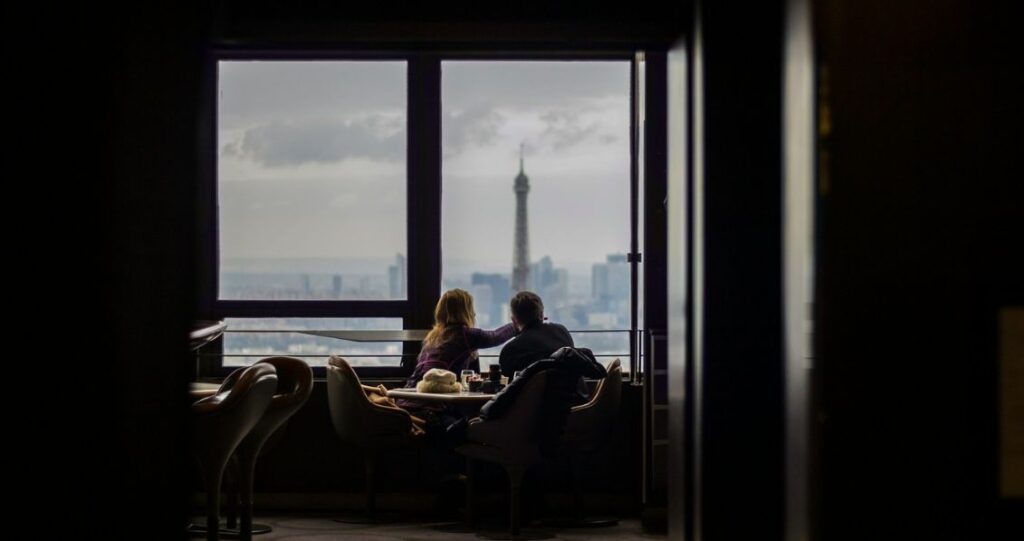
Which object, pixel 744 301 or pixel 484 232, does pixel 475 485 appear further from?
pixel 744 301

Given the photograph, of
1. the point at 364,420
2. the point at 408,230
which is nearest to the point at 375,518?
the point at 364,420

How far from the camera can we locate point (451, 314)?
6703 millimetres

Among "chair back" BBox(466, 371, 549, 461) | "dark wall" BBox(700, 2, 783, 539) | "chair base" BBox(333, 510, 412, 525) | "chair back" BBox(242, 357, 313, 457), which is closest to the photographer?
"dark wall" BBox(700, 2, 783, 539)

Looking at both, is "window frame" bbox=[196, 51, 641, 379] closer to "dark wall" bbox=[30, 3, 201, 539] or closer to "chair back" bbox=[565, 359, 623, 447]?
"chair back" bbox=[565, 359, 623, 447]

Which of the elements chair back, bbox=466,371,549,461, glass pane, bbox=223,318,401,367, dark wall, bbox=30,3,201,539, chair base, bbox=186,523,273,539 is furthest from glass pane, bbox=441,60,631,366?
dark wall, bbox=30,3,201,539

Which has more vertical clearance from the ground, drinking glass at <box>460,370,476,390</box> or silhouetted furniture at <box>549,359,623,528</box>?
drinking glass at <box>460,370,476,390</box>

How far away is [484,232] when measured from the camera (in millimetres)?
7480

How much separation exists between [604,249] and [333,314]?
6.06 feet

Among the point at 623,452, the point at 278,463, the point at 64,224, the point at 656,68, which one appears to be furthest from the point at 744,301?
the point at 278,463

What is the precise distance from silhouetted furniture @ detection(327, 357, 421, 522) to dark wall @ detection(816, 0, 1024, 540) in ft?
14.7

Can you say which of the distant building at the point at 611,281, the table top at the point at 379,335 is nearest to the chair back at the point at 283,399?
the table top at the point at 379,335

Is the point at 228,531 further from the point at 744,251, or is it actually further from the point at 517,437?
the point at 744,251

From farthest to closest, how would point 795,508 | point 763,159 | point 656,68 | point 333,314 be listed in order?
1. point 333,314
2. point 656,68
3. point 763,159
4. point 795,508

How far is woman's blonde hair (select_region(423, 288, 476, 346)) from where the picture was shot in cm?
670
